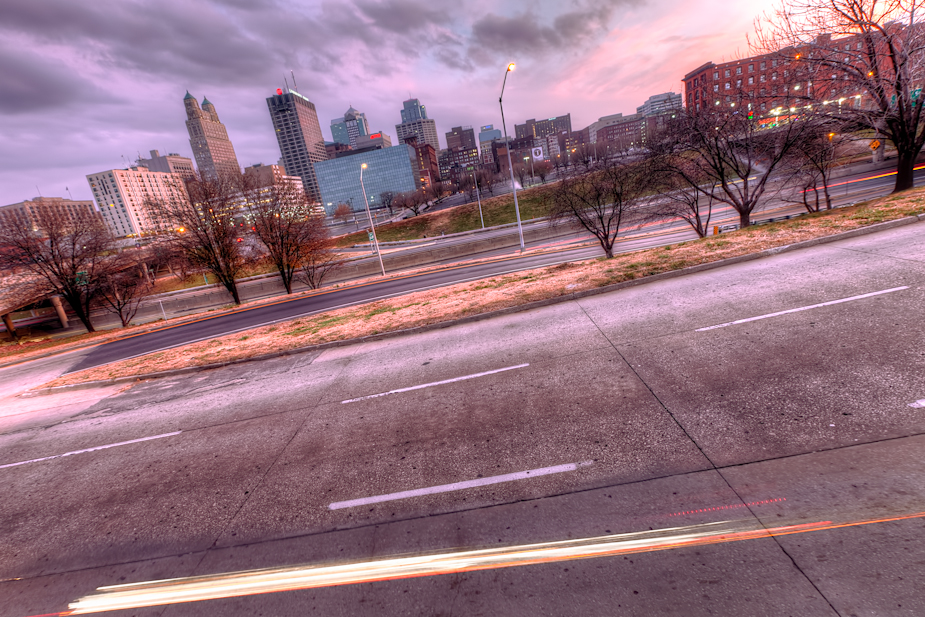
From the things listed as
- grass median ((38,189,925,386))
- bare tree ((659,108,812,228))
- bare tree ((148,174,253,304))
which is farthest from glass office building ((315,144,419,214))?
grass median ((38,189,925,386))

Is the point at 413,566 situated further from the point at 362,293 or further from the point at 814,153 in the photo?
the point at 814,153

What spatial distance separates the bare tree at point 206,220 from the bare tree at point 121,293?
6.08 m

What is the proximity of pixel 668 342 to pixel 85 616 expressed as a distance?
9188mm

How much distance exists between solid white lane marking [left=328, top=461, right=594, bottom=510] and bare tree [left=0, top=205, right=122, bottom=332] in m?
35.8

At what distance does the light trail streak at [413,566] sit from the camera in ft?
11.6

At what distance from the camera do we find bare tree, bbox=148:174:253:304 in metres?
28.2

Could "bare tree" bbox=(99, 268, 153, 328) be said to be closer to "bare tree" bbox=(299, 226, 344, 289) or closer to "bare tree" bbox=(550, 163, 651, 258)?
"bare tree" bbox=(299, 226, 344, 289)

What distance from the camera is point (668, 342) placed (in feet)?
24.1

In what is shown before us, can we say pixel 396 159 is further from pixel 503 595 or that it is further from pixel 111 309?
pixel 503 595

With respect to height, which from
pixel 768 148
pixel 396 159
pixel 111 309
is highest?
pixel 396 159

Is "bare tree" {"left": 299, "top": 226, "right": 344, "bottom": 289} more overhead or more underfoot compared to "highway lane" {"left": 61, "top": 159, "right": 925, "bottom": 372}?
more overhead

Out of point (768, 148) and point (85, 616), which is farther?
point (768, 148)

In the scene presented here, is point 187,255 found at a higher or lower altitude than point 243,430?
higher

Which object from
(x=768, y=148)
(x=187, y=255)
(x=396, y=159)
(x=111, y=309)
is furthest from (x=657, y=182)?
(x=396, y=159)
